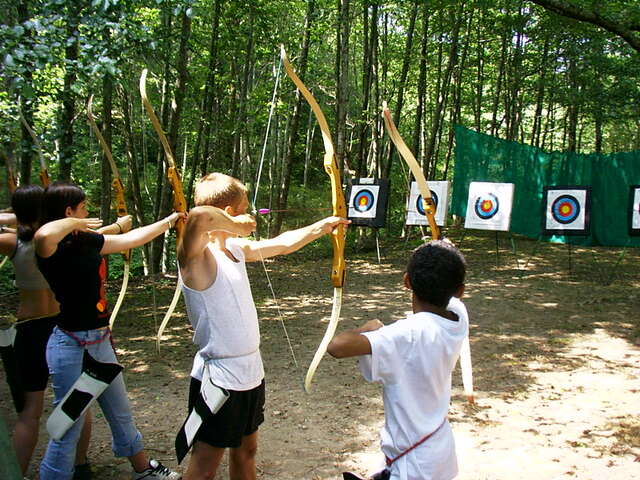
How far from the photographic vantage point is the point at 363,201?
821 cm

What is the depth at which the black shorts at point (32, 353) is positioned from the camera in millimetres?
2039

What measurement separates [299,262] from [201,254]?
730 cm

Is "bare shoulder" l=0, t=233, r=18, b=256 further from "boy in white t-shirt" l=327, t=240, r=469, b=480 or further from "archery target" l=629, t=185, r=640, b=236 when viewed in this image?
"archery target" l=629, t=185, r=640, b=236

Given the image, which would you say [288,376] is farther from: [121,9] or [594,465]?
[121,9]

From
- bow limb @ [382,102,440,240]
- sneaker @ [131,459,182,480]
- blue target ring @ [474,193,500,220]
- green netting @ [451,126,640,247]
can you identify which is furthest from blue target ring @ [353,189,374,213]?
sneaker @ [131,459,182,480]

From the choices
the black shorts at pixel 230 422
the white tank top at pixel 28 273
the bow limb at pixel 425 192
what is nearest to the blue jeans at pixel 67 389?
the white tank top at pixel 28 273

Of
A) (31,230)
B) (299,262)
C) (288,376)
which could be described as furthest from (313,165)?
(31,230)

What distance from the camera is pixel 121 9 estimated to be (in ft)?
9.18

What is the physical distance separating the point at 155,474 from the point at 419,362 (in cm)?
138

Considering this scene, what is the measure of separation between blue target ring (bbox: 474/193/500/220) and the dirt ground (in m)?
1.37

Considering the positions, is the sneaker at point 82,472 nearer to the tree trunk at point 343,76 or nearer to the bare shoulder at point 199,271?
the bare shoulder at point 199,271

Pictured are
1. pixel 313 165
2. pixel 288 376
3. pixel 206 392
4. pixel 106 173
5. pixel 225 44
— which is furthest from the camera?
pixel 313 165

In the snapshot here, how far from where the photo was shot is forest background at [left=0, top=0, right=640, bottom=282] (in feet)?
9.68

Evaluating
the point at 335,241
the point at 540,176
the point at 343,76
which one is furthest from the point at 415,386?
the point at 540,176
